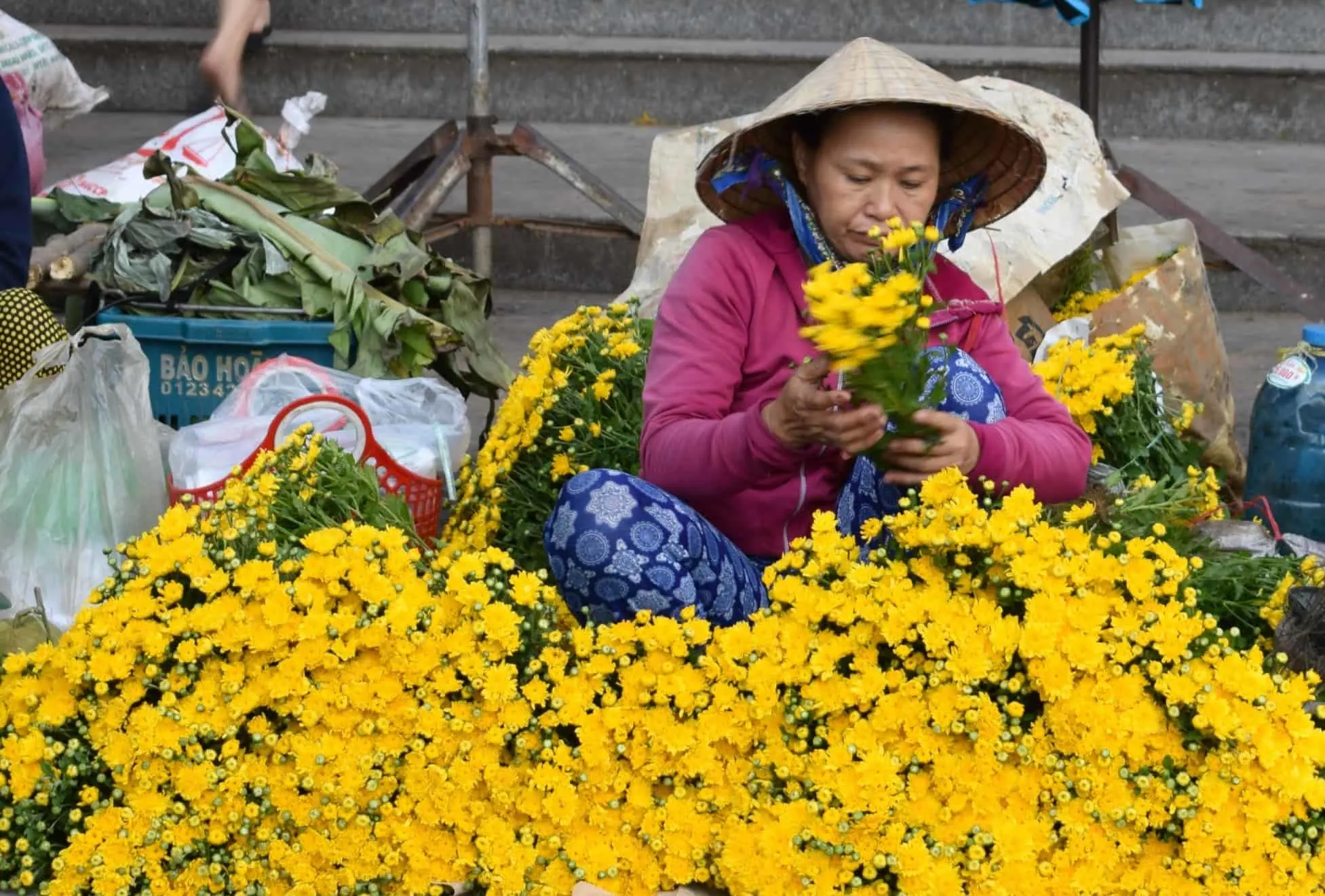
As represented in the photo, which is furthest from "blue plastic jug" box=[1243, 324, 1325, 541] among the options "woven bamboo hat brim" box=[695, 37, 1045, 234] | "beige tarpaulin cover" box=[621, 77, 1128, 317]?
"woven bamboo hat brim" box=[695, 37, 1045, 234]

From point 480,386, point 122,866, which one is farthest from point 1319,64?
point 122,866

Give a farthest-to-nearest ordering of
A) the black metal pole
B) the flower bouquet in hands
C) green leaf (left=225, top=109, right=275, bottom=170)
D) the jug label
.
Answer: the black metal pole < green leaf (left=225, top=109, right=275, bottom=170) < the jug label < the flower bouquet in hands

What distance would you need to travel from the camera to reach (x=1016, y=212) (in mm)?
3482

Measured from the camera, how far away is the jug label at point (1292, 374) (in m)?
3.14

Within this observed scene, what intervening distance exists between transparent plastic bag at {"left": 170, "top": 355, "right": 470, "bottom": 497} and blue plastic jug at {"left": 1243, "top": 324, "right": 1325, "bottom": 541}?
1586 mm

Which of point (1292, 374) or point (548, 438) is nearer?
point (548, 438)

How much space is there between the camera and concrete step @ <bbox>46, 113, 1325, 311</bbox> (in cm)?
528

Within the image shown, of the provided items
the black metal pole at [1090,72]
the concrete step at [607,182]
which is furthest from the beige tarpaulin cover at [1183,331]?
the concrete step at [607,182]

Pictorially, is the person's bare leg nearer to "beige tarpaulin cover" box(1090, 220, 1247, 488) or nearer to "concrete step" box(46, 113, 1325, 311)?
"concrete step" box(46, 113, 1325, 311)

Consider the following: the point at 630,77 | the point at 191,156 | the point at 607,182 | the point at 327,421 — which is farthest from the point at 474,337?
the point at 630,77

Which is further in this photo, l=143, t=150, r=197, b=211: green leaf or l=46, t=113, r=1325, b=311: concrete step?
l=46, t=113, r=1325, b=311: concrete step

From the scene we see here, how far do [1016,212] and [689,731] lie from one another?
1.92 meters

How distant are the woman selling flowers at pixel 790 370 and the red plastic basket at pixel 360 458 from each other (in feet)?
2.26

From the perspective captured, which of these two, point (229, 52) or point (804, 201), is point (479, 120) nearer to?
point (229, 52)
